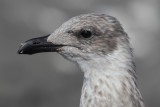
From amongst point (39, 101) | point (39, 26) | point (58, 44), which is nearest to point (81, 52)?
point (58, 44)

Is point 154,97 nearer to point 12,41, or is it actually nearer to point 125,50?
point 12,41

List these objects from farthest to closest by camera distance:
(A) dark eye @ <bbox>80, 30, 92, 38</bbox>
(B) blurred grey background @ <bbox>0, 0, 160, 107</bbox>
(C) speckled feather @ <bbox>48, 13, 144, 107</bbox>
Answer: (B) blurred grey background @ <bbox>0, 0, 160, 107</bbox>
(A) dark eye @ <bbox>80, 30, 92, 38</bbox>
(C) speckled feather @ <bbox>48, 13, 144, 107</bbox>

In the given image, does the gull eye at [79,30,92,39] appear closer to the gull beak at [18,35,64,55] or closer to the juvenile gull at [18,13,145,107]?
the juvenile gull at [18,13,145,107]

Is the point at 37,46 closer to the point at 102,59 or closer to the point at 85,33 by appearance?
the point at 85,33

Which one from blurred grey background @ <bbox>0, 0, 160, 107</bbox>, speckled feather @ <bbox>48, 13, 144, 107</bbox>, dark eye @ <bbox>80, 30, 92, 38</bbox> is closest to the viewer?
speckled feather @ <bbox>48, 13, 144, 107</bbox>

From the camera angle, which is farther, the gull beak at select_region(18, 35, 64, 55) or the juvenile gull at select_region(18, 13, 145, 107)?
the gull beak at select_region(18, 35, 64, 55)

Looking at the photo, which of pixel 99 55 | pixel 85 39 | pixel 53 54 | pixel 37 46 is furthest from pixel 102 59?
pixel 53 54

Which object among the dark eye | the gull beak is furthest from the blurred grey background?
the dark eye
